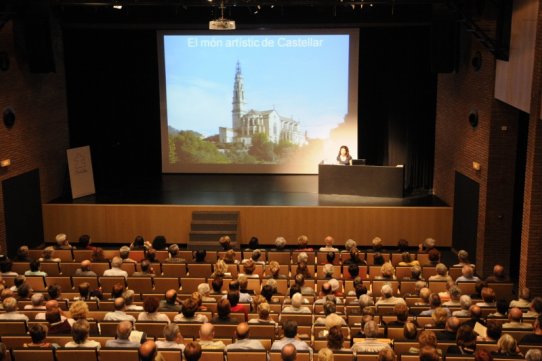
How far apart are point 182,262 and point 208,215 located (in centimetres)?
407

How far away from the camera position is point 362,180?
1612cm

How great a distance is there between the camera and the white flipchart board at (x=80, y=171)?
1650 cm

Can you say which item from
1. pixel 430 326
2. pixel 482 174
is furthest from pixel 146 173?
pixel 430 326

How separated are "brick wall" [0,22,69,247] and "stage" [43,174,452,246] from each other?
3.40ft

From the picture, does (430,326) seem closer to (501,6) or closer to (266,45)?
(501,6)

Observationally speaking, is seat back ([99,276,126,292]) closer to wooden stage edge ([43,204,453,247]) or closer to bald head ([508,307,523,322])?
wooden stage edge ([43,204,453,247])

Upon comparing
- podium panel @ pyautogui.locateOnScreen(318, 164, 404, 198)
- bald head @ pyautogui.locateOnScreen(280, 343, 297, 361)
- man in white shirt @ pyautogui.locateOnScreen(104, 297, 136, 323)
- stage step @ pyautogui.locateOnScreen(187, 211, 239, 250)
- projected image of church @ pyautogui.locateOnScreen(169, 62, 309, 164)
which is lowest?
stage step @ pyautogui.locateOnScreen(187, 211, 239, 250)

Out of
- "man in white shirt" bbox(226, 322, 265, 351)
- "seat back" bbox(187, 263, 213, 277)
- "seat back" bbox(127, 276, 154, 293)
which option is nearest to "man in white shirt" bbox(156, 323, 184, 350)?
"man in white shirt" bbox(226, 322, 265, 351)

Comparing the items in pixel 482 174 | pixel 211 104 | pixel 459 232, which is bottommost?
pixel 459 232

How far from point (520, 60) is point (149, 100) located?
406 inches

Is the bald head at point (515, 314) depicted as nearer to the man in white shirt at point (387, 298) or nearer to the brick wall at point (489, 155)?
the man in white shirt at point (387, 298)

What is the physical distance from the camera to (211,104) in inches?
709

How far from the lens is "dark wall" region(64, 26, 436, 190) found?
17391mm

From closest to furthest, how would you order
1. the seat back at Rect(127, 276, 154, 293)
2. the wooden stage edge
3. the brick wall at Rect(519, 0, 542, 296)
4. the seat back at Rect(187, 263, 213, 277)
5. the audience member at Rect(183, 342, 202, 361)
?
the audience member at Rect(183, 342, 202, 361)
the seat back at Rect(127, 276, 154, 293)
the brick wall at Rect(519, 0, 542, 296)
the seat back at Rect(187, 263, 213, 277)
the wooden stage edge
